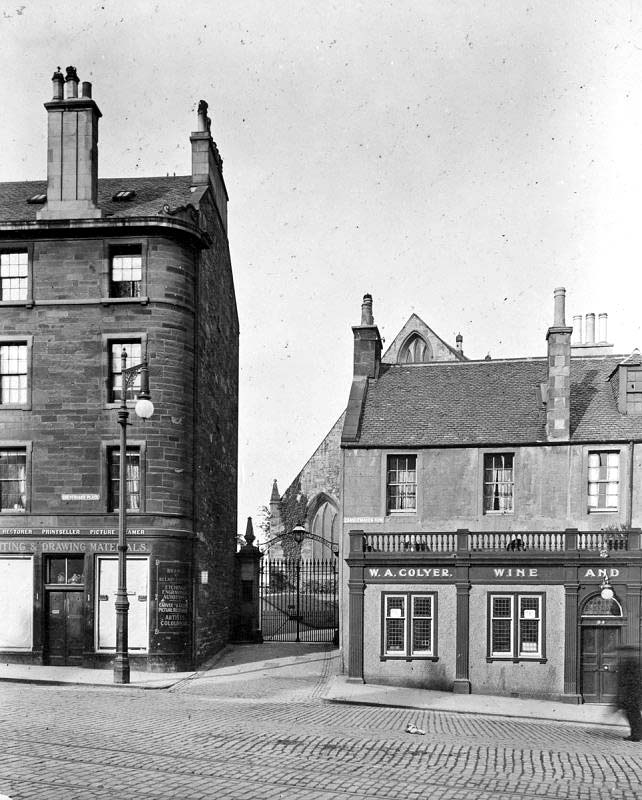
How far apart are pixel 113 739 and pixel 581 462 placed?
18.1 m

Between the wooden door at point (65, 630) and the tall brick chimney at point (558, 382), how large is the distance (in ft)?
46.4

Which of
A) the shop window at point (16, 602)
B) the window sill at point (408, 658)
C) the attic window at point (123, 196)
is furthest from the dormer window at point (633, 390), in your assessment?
the shop window at point (16, 602)

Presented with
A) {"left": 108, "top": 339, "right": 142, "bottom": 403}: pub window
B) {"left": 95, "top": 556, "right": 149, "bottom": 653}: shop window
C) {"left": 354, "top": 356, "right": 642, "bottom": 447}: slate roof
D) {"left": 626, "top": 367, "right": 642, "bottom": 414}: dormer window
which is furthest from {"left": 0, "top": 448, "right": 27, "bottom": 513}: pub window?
{"left": 626, "top": 367, "right": 642, "bottom": 414}: dormer window

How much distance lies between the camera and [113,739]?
12859 mm

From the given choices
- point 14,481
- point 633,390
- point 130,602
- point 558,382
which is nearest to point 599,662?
point 558,382

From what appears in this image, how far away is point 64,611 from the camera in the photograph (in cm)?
2512

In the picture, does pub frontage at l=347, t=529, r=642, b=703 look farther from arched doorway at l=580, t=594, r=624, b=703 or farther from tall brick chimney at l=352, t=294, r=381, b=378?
tall brick chimney at l=352, t=294, r=381, b=378

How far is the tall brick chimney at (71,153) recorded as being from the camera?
1042 inches

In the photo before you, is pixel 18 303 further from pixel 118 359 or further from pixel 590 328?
pixel 590 328

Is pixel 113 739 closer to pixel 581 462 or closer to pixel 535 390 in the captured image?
pixel 581 462

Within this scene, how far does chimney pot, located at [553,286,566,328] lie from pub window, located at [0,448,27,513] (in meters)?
16.1

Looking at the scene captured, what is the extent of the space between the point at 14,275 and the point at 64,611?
9377mm

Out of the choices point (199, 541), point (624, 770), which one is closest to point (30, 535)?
point (199, 541)

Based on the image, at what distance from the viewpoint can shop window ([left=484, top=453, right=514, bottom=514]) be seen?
91.4 ft
